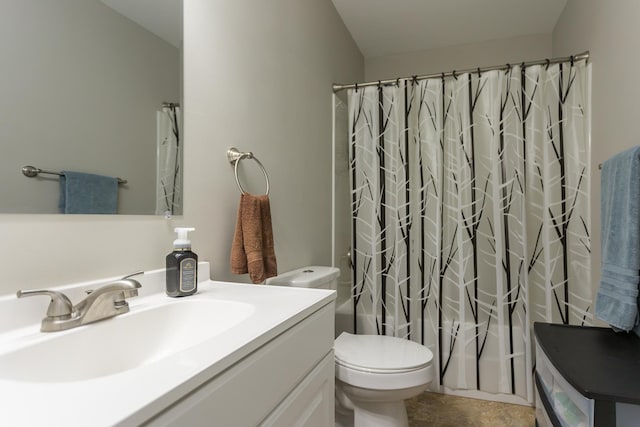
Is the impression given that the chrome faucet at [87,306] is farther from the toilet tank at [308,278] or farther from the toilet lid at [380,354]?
the toilet lid at [380,354]

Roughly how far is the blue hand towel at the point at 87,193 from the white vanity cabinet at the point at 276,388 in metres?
0.51

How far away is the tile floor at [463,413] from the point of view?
1.73 meters

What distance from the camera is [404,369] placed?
1.35 metres

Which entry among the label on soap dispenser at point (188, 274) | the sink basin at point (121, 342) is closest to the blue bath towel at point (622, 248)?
the sink basin at point (121, 342)

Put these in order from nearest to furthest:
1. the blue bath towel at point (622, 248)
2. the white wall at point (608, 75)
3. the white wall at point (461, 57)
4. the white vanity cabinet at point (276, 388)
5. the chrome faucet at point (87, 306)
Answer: the white vanity cabinet at point (276, 388) → the chrome faucet at point (87, 306) → the blue bath towel at point (622, 248) → the white wall at point (608, 75) → the white wall at point (461, 57)

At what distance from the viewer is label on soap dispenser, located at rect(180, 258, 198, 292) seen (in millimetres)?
881

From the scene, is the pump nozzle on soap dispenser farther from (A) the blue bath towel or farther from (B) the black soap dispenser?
(A) the blue bath towel

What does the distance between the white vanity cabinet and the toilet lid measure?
0.45 metres

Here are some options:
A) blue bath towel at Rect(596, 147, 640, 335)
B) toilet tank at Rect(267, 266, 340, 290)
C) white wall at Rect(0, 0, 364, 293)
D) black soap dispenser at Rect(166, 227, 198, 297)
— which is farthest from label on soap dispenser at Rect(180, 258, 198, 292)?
blue bath towel at Rect(596, 147, 640, 335)

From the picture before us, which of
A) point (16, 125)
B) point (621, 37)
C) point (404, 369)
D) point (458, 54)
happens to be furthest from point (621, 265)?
point (458, 54)

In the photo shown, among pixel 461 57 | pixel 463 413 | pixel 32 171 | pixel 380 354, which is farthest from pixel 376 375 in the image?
pixel 461 57

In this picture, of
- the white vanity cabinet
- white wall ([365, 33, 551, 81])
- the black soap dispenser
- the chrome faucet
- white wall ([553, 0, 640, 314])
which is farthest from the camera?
white wall ([365, 33, 551, 81])

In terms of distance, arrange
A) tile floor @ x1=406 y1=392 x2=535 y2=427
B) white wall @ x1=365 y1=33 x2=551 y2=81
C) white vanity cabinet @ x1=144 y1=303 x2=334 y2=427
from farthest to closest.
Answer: white wall @ x1=365 y1=33 x2=551 y2=81, tile floor @ x1=406 y1=392 x2=535 y2=427, white vanity cabinet @ x1=144 y1=303 x2=334 y2=427

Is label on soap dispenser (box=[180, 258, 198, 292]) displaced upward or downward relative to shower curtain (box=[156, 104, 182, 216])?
downward
